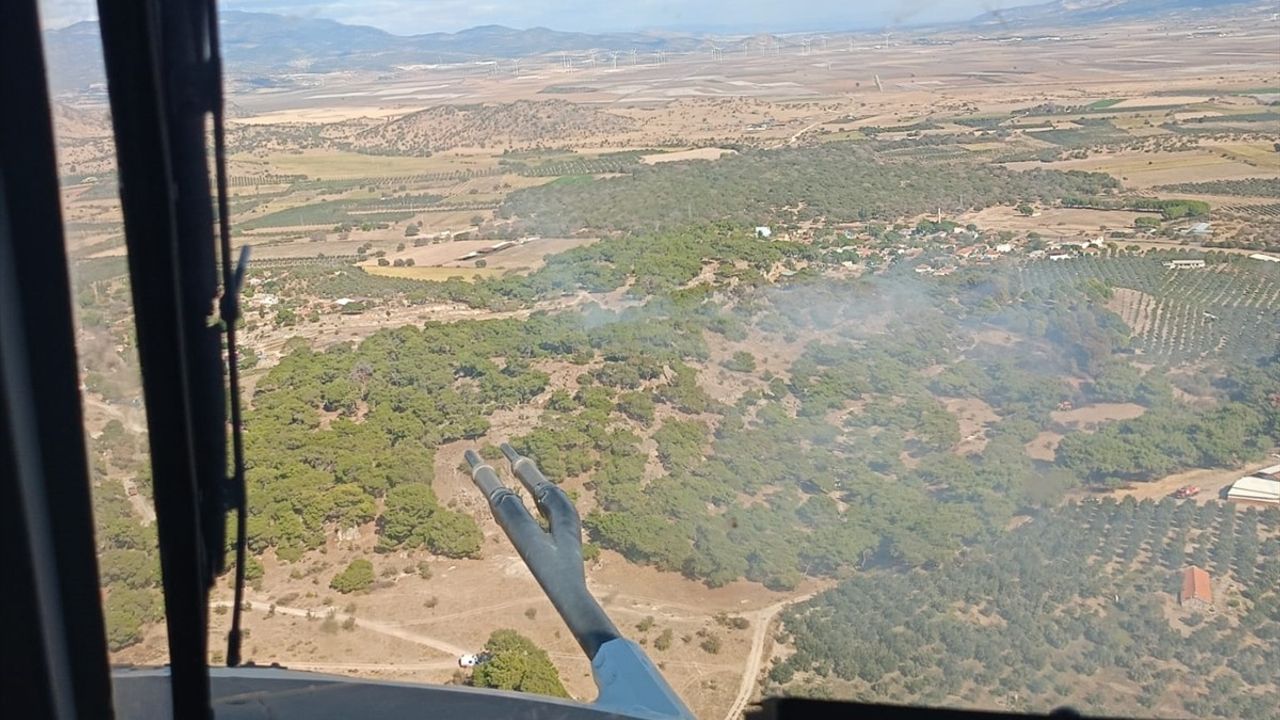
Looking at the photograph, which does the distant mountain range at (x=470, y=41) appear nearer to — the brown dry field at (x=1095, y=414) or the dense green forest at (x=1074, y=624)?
the brown dry field at (x=1095, y=414)

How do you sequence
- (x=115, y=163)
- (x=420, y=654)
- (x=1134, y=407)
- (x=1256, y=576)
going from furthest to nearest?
1. (x=1134, y=407)
2. (x=1256, y=576)
3. (x=420, y=654)
4. (x=115, y=163)

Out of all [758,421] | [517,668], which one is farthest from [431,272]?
[517,668]

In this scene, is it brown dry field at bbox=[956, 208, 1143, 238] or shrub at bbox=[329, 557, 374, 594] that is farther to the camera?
brown dry field at bbox=[956, 208, 1143, 238]

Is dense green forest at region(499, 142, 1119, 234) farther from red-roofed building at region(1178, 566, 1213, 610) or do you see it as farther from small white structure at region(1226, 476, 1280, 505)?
red-roofed building at region(1178, 566, 1213, 610)

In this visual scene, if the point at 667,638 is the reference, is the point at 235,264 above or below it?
above

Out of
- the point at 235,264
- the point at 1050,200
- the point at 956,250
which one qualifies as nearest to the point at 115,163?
the point at 235,264

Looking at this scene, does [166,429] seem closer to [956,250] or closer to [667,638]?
[667,638]

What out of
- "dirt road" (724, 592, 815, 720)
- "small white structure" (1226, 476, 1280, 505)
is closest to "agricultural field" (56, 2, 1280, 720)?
"dirt road" (724, 592, 815, 720)
